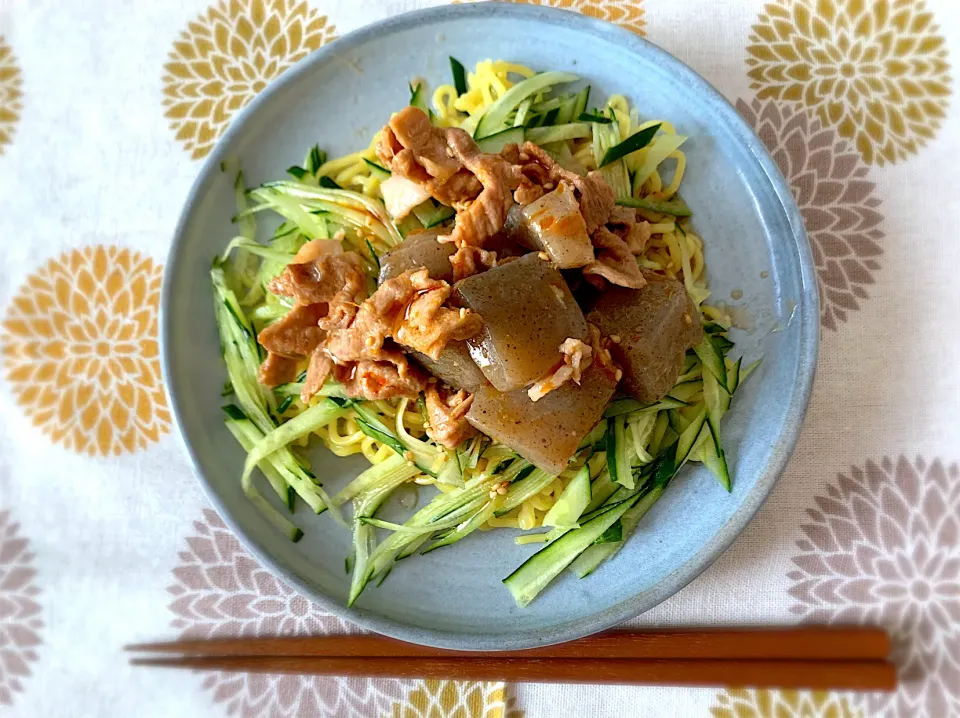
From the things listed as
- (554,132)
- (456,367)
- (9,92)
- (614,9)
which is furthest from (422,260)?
(9,92)

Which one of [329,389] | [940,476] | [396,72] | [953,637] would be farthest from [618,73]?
[953,637]

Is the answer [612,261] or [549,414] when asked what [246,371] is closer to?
[549,414]

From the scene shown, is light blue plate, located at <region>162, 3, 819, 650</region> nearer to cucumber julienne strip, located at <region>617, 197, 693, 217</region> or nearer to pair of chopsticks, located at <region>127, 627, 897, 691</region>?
cucumber julienne strip, located at <region>617, 197, 693, 217</region>

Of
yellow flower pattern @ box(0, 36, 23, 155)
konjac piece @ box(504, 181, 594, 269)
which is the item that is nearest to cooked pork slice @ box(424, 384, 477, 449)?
konjac piece @ box(504, 181, 594, 269)

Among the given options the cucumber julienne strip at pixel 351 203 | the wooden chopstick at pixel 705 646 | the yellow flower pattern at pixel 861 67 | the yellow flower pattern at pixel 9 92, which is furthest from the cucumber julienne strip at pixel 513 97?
the yellow flower pattern at pixel 9 92

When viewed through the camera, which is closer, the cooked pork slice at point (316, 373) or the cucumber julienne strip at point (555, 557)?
the cucumber julienne strip at point (555, 557)

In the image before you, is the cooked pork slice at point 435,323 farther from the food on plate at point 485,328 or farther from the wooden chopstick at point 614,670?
the wooden chopstick at point 614,670
